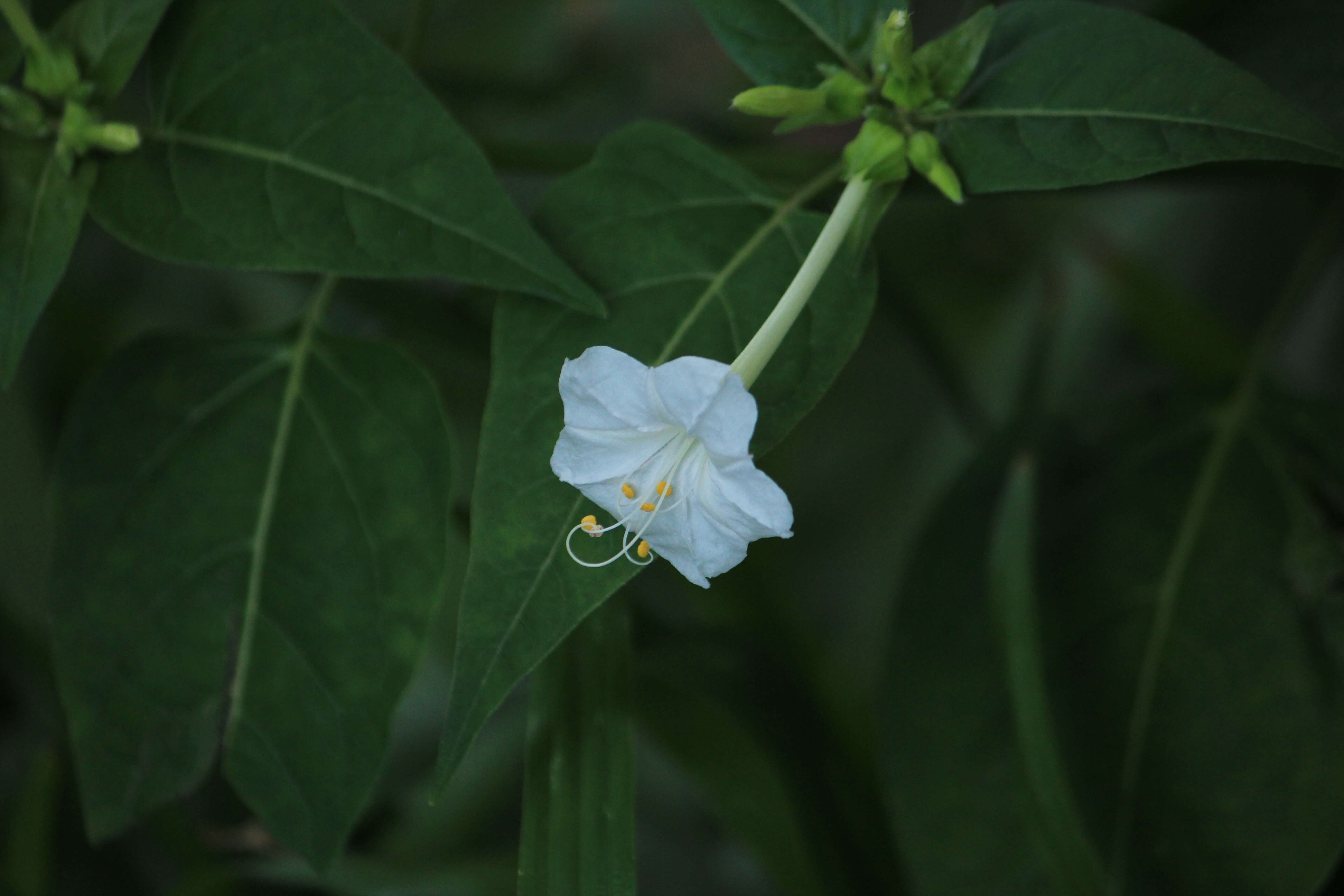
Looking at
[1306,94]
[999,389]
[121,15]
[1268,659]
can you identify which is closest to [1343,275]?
[999,389]

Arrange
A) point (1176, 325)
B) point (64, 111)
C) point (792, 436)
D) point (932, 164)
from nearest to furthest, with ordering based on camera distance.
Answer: point (932, 164) < point (64, 111) < point (1176, 325) < point (792, 436)

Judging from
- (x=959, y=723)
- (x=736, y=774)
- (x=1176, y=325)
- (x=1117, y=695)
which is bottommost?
(x=736, y=774)

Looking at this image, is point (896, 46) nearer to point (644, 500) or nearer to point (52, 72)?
point (644, 500)

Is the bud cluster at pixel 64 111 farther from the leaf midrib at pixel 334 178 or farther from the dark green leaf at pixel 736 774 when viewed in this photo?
the dark green leaf at pixel 736 774

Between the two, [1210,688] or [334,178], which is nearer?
[334,178]

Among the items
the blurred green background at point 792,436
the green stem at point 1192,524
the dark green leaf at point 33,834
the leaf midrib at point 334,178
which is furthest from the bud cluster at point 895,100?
the dark green leaf at point 33,834

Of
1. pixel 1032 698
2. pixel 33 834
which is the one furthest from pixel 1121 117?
pixel 33 834

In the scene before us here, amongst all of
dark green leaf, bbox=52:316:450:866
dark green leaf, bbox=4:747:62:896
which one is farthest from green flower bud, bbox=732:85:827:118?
dark green leaf, bbox=4:747:62:896
